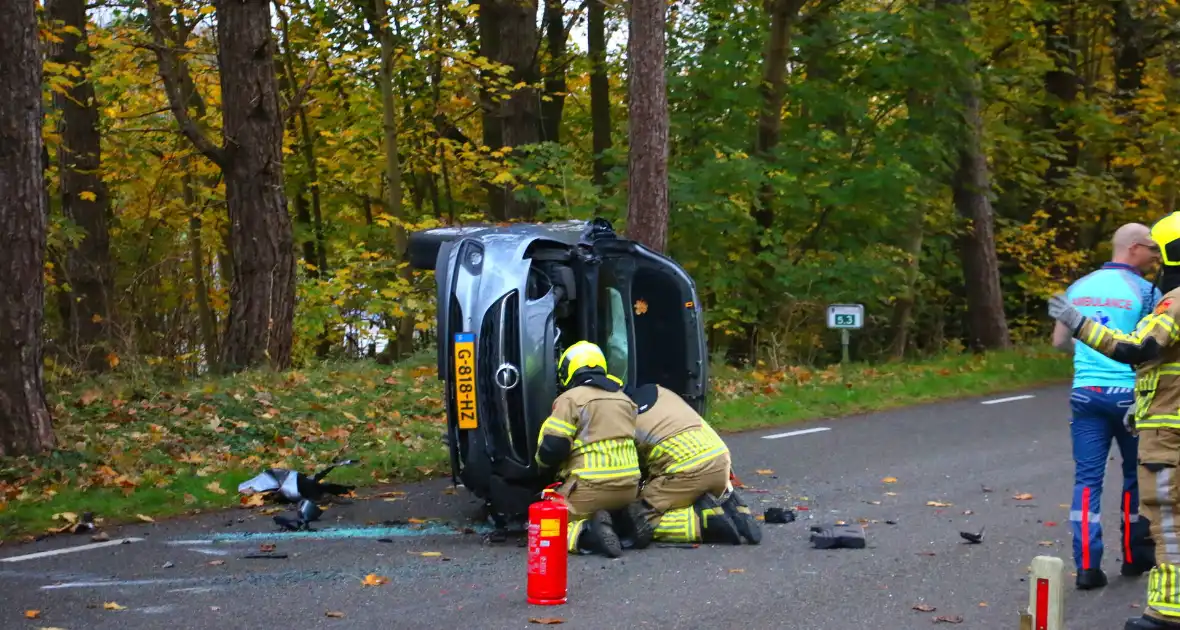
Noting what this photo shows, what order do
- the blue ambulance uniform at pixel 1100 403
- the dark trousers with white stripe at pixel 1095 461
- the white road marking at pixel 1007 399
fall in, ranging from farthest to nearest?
1. the white road marking at pixel 1007 399
2. the dark trousers with white stripe at pixel 1095 461
3. the blue ambulance uniform at pixel 1100 403

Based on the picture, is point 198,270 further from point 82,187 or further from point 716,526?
point 716,526

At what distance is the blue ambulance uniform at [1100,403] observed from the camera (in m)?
6.86

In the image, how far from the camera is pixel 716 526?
8.27m

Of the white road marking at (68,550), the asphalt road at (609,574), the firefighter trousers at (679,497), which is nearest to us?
the asphalt road at (609,574)

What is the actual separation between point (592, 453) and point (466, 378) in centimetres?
101

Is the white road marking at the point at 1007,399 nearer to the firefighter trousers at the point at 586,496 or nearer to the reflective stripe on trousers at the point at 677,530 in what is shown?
the reflective stripe on trousers at the point at 677,530

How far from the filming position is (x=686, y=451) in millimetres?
8289

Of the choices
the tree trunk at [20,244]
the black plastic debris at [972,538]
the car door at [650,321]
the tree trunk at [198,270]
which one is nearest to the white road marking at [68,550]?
the tree trunk at [20,244]

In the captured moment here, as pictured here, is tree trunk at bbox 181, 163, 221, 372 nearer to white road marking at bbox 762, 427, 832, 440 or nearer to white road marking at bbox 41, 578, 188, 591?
white road marking at bbox 762, 427, 832, 440

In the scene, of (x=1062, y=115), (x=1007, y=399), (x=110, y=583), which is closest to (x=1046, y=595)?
(x=110, y=583)

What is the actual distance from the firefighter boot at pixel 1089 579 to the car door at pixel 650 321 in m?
3.69

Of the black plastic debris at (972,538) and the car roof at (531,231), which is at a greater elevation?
the car roof at (531,231)

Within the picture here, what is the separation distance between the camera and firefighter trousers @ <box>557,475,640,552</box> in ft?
26.1

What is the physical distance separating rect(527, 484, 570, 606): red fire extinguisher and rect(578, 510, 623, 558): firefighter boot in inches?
47.6
